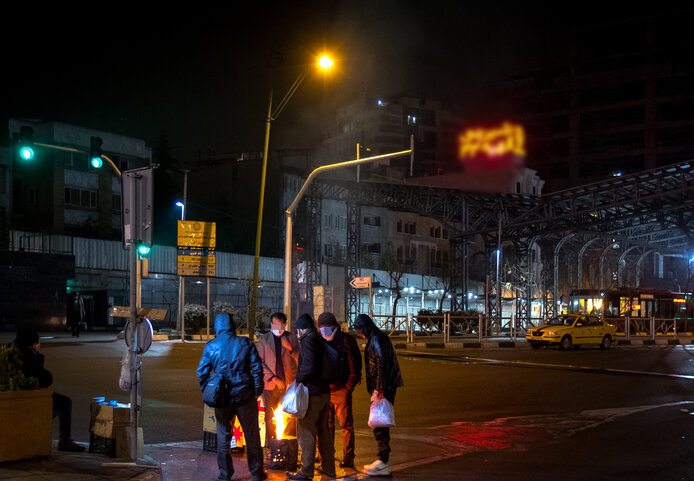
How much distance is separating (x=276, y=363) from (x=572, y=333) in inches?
1085

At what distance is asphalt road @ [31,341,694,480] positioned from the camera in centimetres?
882

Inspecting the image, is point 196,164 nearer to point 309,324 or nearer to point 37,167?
point 37,167

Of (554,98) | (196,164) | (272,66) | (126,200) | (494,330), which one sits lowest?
(494,330)

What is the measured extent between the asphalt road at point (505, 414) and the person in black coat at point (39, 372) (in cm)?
→ 138

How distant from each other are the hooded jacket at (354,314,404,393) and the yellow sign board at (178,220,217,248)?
80.1 feet

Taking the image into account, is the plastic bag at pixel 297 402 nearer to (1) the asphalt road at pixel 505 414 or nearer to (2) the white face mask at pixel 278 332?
(2) the white face mask at pixel 278 332

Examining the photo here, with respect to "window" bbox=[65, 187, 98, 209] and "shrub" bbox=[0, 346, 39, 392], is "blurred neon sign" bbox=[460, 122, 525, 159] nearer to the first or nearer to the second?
"shrub" bbox=[0, 346, 39, 392]

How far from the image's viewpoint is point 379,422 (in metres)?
7.90

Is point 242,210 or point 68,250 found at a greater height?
point 242,210

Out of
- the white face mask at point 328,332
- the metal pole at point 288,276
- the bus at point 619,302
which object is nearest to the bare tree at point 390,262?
the bus at point 619,302

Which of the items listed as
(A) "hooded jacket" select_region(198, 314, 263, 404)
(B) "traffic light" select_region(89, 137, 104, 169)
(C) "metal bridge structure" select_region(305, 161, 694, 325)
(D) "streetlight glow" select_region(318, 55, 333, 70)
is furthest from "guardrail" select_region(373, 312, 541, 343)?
(A) "hooded jacket" select_region(198, 314, 263, 404)

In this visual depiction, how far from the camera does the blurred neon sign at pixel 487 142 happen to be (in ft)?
96.2

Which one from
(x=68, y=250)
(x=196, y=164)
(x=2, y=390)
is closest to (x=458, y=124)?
(x=2, y=390)

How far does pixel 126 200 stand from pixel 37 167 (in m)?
51.4
